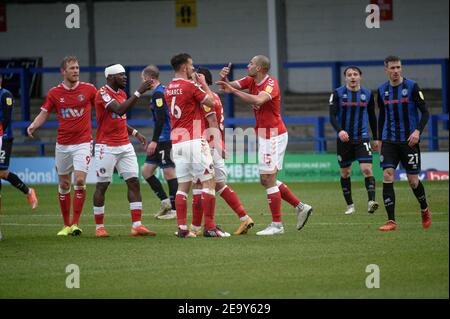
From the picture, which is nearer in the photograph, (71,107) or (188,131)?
(188,131)

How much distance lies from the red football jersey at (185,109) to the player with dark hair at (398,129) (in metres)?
2.59

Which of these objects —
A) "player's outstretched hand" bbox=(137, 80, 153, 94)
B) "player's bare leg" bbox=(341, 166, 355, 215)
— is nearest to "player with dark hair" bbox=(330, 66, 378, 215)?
"player's bare leg" bbox=(341, 166, 355, 215)

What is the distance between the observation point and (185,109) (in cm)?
1371

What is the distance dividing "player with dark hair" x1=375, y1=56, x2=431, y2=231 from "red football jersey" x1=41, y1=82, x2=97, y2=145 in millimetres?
4106

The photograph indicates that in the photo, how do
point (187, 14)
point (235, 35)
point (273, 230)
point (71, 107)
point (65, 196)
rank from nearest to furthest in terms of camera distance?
point (273, 230)
point (71, 107)
point (65, 196)
point (235, 35)
point (187, 14)

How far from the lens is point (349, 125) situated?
58.8 ft

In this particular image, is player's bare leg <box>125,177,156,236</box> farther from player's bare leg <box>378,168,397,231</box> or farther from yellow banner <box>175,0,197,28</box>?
yellow banner <box>175,0,197,28</box>

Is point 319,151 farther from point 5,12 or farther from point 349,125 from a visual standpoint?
point 5,12

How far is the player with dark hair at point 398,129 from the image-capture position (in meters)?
14.2

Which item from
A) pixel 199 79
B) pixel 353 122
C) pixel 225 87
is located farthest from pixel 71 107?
pixel 353 122

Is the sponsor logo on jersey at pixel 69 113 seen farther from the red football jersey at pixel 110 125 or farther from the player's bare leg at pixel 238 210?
the player's bare leg at pixel 238 210

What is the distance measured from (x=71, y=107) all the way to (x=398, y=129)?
4.55 meters

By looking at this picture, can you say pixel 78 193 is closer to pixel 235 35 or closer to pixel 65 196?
pixel 65 196

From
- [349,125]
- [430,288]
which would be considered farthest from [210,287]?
[349,125]
